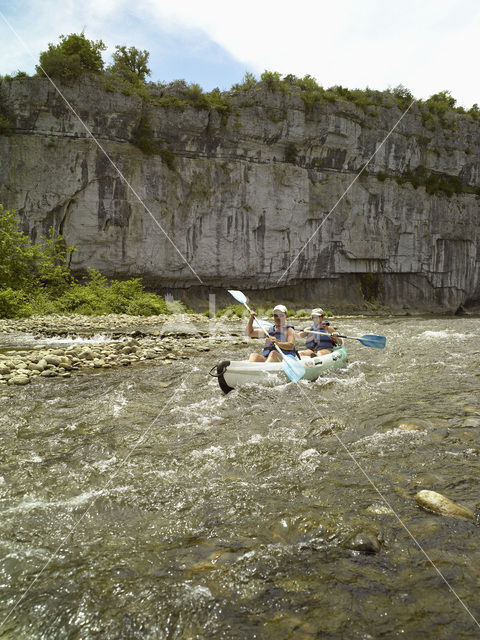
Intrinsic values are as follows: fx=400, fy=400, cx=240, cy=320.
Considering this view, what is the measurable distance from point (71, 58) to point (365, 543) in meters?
29.5

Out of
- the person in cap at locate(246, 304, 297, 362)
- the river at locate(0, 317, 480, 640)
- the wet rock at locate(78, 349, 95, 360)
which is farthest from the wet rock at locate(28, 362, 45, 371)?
the person in cap at locate(246, 304, 297, 362)

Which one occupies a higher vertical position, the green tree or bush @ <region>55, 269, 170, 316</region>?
the green tree

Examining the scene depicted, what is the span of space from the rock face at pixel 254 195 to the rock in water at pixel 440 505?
82.5 feet

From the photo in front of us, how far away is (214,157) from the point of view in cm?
2814

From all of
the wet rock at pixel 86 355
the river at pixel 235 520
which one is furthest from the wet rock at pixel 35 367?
the river at pixel 235 520

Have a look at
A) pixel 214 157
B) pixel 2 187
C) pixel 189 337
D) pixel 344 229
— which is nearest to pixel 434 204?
pixel 344 229

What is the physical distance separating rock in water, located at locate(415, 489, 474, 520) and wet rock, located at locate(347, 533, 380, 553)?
2.19ft

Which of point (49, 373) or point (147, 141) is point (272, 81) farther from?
point (49, 373)

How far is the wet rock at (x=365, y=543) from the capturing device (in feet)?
9.27

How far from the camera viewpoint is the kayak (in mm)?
6902

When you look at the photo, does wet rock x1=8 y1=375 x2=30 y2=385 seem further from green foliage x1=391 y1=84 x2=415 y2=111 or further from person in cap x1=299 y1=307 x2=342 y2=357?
green foliage x1=391 y1=84 x2=415 y2=111

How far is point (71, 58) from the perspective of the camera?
78.8 ft

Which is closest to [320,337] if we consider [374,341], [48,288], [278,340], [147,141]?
[278,340]

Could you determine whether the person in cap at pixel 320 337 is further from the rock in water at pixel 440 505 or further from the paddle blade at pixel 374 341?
the rock in water at pixel 440 505
